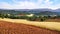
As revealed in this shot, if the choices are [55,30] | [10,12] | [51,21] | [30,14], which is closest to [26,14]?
[30,14]

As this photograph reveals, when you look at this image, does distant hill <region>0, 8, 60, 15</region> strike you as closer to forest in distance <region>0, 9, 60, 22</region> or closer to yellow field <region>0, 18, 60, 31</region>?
forest in distance <region>0, 9, 60, 22</region>

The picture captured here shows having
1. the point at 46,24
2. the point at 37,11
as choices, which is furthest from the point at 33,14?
the point at 46,24

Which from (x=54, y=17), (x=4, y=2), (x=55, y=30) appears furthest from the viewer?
(x=4, y=2)

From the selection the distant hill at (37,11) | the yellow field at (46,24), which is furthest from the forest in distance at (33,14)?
the yellow field at (46,24)

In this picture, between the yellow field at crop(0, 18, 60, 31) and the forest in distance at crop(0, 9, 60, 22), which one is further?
the forest in distance at crop(0, 9, 60, 22)

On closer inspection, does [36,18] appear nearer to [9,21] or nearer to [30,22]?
[30,22]

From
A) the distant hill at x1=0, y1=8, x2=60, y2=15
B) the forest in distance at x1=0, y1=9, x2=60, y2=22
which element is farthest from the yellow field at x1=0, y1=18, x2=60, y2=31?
the distant hill at x1=0, y1=8, x2=60, y2=15

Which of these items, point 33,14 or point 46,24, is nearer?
point 46,24

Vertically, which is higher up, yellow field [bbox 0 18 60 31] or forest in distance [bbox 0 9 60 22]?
forest in distance [bbox 0 9 60 22]

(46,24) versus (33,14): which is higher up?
(33,14)

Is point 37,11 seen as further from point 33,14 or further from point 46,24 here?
point 46,24

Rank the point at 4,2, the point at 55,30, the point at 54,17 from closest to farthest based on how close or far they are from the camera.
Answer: the point at 55,30, the point at 54,17, the point at 4,2
